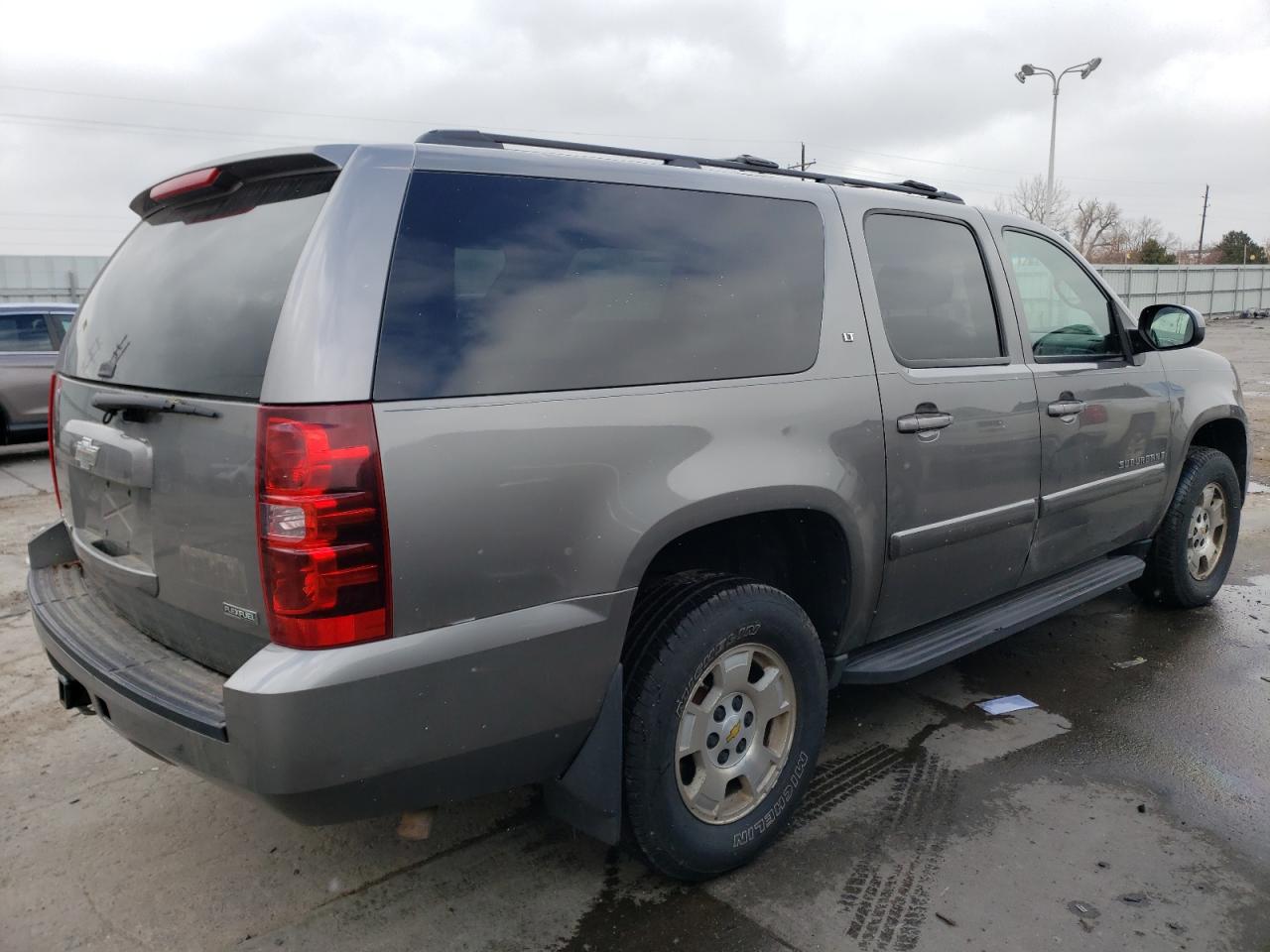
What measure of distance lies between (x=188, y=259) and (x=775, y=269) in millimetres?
1611

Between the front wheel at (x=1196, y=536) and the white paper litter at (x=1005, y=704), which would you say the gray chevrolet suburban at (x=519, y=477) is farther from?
the front wheel at (x=1196, y=536)

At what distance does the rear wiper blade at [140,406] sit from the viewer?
2.15 m

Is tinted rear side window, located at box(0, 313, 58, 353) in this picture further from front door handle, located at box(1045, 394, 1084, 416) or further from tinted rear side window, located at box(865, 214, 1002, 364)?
front door handle, located at box(1045, 394, 1084, 416)

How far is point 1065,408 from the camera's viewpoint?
3730mm

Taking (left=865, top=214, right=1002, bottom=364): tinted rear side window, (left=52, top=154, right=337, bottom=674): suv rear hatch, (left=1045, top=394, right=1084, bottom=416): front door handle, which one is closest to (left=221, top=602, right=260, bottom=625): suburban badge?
(left=52, top=154, right=337, bottom=674): suv rear hatch

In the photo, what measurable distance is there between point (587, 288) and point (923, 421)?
4.23 ft

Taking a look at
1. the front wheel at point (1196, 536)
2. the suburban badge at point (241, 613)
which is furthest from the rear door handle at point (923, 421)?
the front wheel at point (1196, 536)

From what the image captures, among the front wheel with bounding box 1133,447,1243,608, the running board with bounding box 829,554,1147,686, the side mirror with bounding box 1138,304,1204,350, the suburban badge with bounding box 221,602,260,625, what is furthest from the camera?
the front wheel with bounding box 1133,447,1243,608

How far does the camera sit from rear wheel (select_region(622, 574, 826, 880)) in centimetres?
246

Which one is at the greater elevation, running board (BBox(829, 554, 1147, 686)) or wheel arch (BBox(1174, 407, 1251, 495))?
wheel arch (BBox(1174, 407, 1251, 495))

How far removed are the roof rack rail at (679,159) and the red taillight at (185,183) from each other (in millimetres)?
562

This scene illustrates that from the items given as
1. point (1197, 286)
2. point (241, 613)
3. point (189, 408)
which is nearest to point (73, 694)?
point (241, 613)

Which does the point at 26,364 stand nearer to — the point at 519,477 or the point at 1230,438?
the point at 519,477

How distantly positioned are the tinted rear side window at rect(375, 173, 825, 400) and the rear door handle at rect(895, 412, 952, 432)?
16.1 inches
